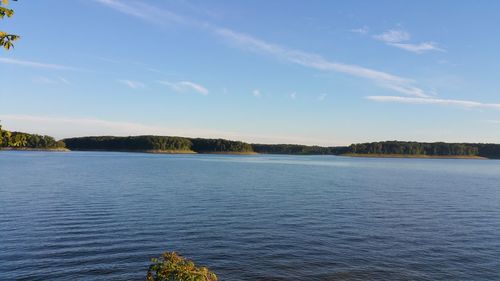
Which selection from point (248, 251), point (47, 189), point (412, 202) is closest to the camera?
point (248, 251)

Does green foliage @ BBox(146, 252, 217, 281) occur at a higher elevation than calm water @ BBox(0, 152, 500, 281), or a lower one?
higher

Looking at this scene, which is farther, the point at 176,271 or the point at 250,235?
the point at 250,235

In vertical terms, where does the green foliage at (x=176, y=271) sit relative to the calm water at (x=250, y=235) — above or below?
above

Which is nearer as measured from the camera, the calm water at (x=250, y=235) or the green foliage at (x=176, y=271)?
A: the green foliage at (x=176, y=271)

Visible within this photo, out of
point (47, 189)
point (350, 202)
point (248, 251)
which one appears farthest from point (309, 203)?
point (47, 189)

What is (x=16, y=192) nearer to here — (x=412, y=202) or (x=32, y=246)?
(x=32, y=246)

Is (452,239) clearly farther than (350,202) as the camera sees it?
No

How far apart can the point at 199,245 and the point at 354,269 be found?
13519 millimetres

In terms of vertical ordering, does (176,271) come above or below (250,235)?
above

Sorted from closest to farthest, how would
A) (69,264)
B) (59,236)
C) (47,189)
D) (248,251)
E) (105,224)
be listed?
(69,264) < (248,251) < (59,236) < (105,224) < (47,189)

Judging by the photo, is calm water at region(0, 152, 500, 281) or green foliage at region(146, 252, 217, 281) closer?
green foliage at region(146, 252, 217, 281)

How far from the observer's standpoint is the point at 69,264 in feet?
98.6

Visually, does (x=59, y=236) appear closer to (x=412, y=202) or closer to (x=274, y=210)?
(x=274, y=210)

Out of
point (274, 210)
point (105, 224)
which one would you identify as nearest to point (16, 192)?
point (105, 224)
